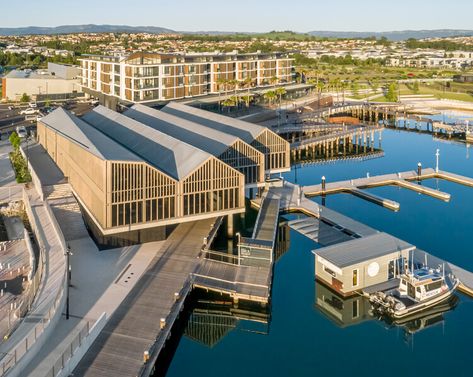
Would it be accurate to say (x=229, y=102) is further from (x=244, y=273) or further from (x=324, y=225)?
(x=244, y=273)

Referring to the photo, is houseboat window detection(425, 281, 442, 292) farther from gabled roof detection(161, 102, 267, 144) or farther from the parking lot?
the parking lot

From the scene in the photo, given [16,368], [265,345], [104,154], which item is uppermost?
[104,154]

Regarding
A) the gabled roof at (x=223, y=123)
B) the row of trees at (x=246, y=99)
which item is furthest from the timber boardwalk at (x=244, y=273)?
the row of trees at (x=246, y=99)

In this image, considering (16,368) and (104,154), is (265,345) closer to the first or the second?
(16,368)

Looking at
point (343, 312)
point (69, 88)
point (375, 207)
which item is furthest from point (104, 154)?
point (69, 88)

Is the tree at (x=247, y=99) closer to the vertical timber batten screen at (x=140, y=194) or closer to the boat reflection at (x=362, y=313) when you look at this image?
the vertical timber batten screen at (x=140, y=194)

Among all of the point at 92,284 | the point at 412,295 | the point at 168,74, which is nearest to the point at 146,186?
the point at 92,284

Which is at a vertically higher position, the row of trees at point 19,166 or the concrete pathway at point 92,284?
the row of trees at point 19,166
